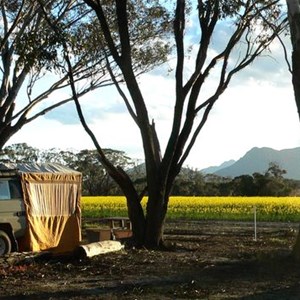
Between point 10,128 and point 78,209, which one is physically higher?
point 10,128

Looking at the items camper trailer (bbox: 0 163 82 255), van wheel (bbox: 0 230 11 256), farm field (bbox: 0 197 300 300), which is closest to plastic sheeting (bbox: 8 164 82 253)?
camper trailer (bbox: 0 163 82 255)

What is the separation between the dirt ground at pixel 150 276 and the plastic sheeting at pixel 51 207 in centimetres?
390

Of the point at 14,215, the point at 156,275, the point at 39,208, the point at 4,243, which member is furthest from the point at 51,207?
the point at 156,275

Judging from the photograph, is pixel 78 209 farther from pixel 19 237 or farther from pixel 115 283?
pixel 115 283

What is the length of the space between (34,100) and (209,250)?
10.4 m

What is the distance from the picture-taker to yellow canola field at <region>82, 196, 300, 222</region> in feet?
109

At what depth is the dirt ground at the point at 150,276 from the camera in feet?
30.0

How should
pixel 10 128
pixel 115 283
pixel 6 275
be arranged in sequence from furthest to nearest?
pixel 10 128, pixel 6 275, pixel 115 283

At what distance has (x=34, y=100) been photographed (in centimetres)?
2395

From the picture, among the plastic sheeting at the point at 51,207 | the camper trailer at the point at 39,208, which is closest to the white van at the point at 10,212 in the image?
the camper trailer at the point at 39,208

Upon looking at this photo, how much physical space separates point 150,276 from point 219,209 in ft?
80.5

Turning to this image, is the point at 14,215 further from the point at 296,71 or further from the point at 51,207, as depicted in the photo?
the point at 296,71

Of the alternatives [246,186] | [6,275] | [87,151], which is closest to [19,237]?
[6,275]

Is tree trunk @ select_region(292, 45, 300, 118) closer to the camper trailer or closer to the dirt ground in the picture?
the dirt ground
